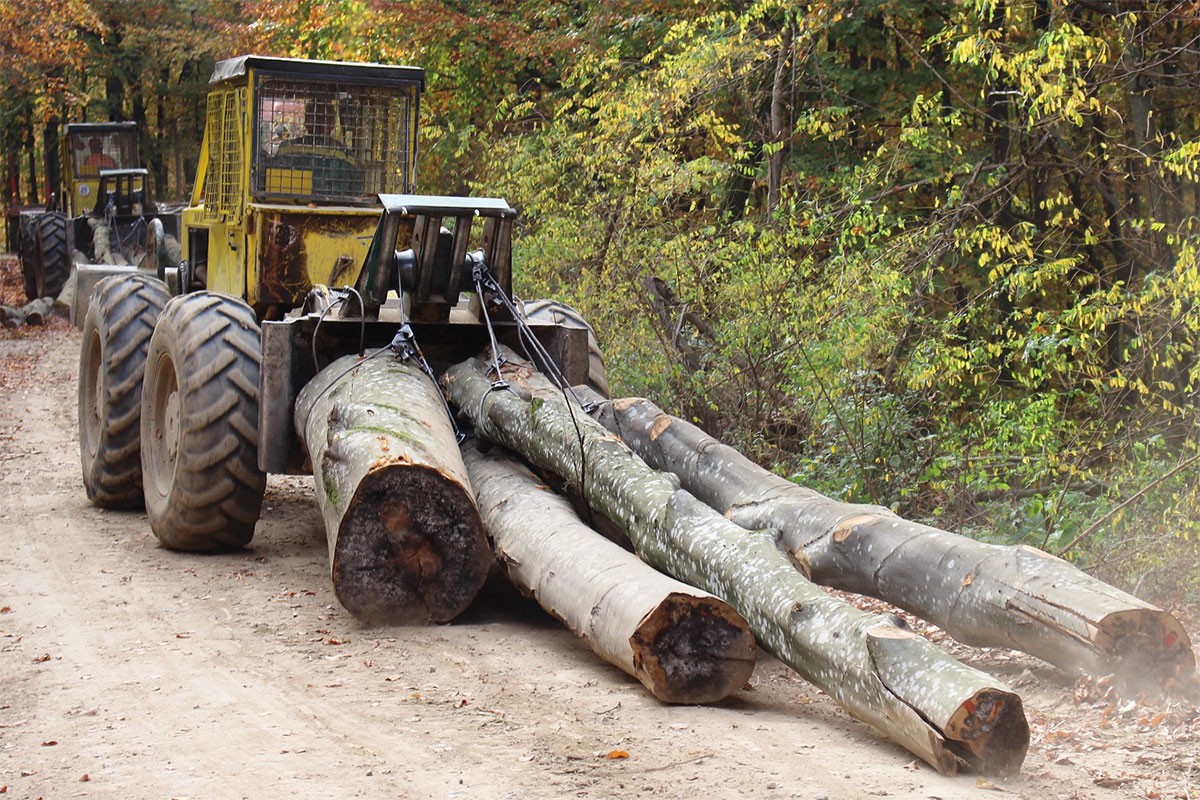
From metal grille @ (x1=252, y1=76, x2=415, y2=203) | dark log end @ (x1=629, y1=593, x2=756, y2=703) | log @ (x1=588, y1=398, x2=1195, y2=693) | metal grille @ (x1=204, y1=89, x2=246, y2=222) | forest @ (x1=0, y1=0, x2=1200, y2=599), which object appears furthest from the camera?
metal grille @ (x1=204, y1=89, x2=246, y2=222)

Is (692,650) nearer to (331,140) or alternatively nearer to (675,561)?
(675,561)

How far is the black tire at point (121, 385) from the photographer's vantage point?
30.0 ft

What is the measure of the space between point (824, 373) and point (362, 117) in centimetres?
374

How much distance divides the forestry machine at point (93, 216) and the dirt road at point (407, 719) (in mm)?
14492

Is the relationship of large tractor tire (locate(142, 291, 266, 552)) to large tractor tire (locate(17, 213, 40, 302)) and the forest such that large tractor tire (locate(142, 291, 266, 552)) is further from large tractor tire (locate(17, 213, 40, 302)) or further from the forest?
large tractor tire (locate(17, 213, 40, 302))

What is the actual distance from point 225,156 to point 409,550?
449cm

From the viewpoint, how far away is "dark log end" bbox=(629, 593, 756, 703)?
17.2 feet

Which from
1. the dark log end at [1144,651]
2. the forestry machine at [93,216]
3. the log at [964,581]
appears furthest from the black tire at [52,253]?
the dark log end at [1144,651]

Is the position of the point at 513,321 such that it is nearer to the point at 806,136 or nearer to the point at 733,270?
the point at 733,270

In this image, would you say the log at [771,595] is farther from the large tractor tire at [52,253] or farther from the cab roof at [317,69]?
the large tractor tire at [52,253]

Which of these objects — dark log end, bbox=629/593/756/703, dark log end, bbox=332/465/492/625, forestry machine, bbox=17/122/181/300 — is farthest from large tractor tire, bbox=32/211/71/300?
dark log end, bbox=629/593/756/703

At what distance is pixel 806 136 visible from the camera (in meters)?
14.7

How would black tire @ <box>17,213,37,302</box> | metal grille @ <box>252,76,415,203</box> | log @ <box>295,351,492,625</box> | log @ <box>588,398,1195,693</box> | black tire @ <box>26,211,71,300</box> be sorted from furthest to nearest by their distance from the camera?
black tire @ <box>17,213,37,302</box> < black tire @ <box>26,211,71,300</box> < metal grille @ <box>252,76,415,203</box> < log @ <box>295,351,492,625</box> < log @ <box>588,398,1195,693</box>

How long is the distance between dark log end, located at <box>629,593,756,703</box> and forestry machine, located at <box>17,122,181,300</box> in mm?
16279
